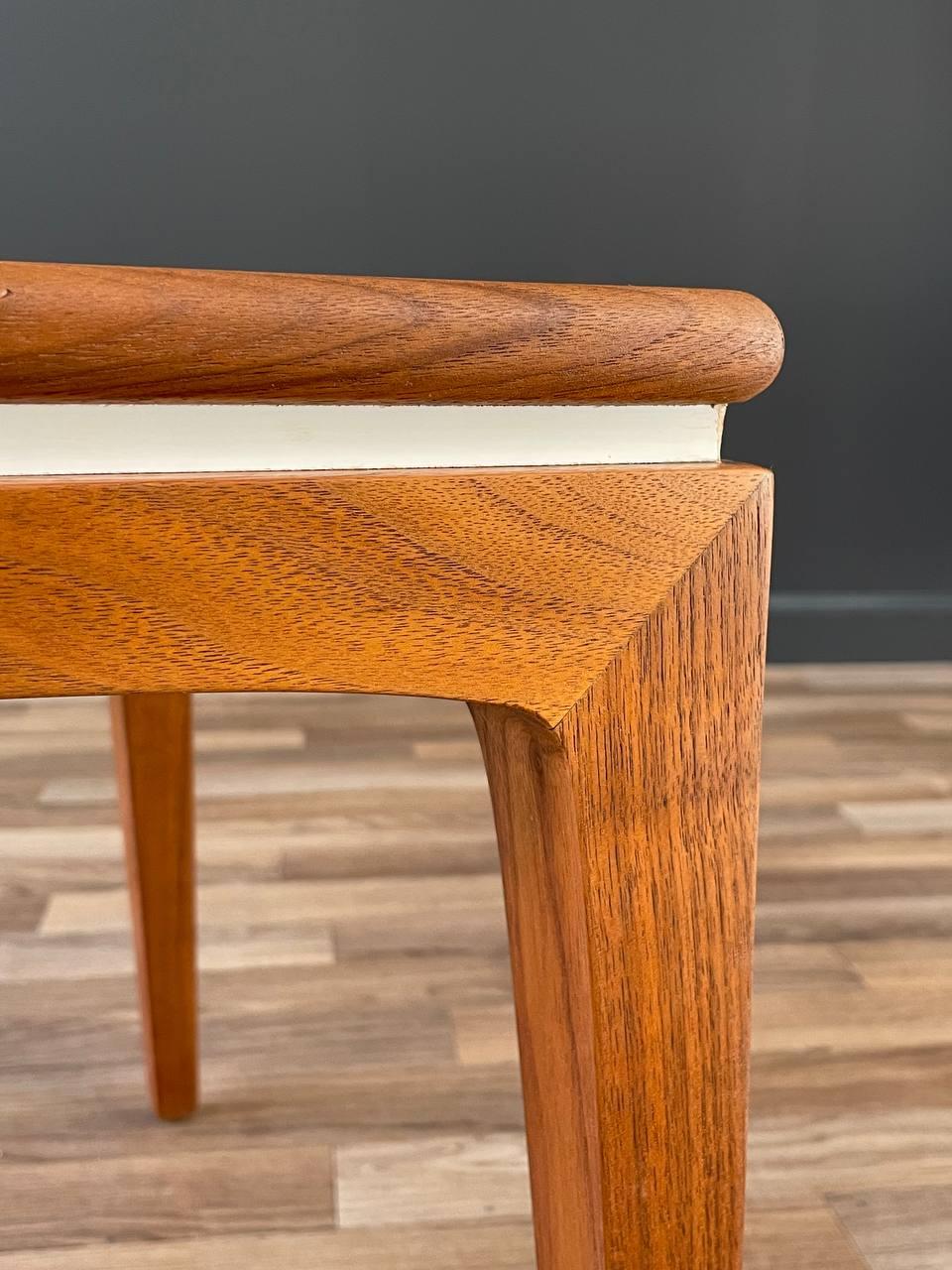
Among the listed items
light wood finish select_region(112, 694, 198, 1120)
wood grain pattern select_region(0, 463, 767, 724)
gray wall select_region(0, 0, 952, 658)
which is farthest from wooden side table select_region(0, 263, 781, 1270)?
gray wall select_region(0, 0, 952, 658)

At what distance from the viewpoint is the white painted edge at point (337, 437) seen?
0.21 meters

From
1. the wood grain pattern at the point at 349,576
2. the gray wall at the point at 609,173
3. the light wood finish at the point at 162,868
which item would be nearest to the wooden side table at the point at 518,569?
the wood grain pattern at the point at 349,576

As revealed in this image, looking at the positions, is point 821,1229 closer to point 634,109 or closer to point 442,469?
point 442,469

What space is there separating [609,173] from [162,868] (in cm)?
130

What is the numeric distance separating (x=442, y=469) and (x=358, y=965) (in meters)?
0.66

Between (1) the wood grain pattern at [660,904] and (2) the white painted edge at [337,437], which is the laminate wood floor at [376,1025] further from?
(2) the white painted edge at [337,437]

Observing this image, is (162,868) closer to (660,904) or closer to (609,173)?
(660,904)

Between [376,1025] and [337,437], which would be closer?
[337,437]

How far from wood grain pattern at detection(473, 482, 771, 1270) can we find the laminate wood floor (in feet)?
1.09

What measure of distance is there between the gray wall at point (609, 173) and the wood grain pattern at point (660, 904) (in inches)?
54.5

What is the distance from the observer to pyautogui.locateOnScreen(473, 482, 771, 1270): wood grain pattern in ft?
0.82

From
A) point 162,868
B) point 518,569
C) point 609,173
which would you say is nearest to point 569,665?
point 518,569

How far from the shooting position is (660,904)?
260mm

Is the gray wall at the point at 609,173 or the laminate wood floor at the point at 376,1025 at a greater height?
the gray wall at the point at 609,173
